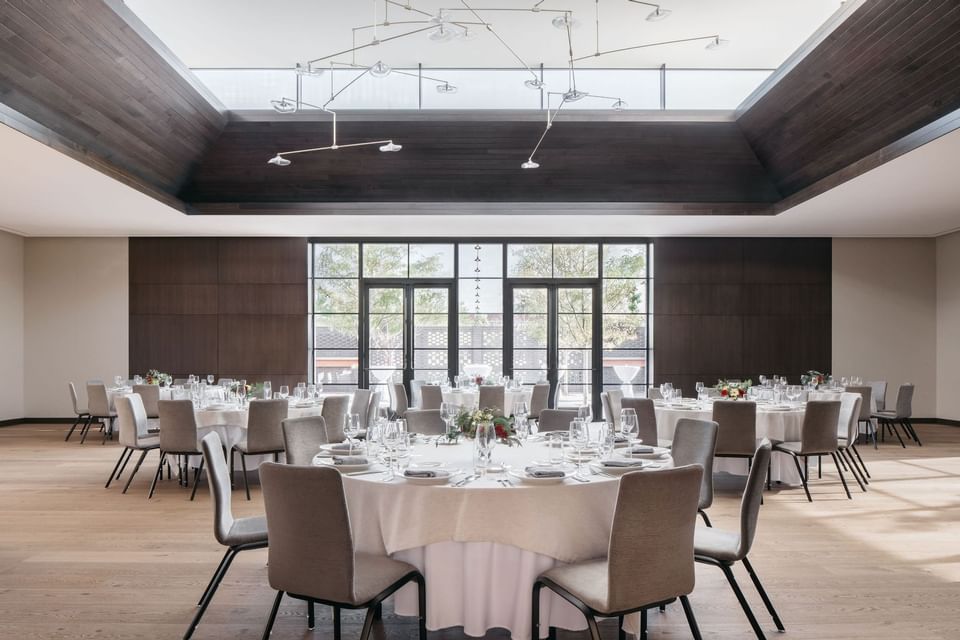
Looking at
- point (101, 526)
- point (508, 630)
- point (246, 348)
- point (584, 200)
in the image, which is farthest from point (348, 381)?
point (508, 630)

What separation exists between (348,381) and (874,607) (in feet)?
31.1

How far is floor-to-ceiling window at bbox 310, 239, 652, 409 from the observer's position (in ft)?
39.7

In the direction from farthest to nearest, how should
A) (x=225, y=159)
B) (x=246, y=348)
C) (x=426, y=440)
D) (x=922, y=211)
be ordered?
(x=246, y=348) < (x=922, y=211) < (x=225, y=159) < (x=426, y=440)

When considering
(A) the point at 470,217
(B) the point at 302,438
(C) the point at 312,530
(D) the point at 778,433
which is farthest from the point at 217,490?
(A) the point at 470,217

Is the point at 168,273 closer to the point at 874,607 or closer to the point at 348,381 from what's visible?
the point at 348,381

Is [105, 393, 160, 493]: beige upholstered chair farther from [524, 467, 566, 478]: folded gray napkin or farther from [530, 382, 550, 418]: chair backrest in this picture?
[524, 467, 566, 478]: folded gray napkin

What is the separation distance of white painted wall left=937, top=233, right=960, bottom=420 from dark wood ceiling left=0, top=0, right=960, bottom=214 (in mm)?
4397

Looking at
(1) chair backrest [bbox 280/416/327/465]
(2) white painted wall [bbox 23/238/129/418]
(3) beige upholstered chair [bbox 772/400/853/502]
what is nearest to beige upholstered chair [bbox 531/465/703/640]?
(1) chair backrest [bbox 280/416/327/465]

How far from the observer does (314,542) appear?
9.52 feet

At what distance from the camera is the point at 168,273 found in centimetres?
1216

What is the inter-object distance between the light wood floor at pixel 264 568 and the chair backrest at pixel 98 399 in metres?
2.44

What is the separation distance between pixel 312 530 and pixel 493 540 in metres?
0.88

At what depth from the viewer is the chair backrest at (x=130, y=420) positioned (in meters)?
6.85

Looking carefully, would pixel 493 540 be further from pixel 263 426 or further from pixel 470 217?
pixel 470 217
